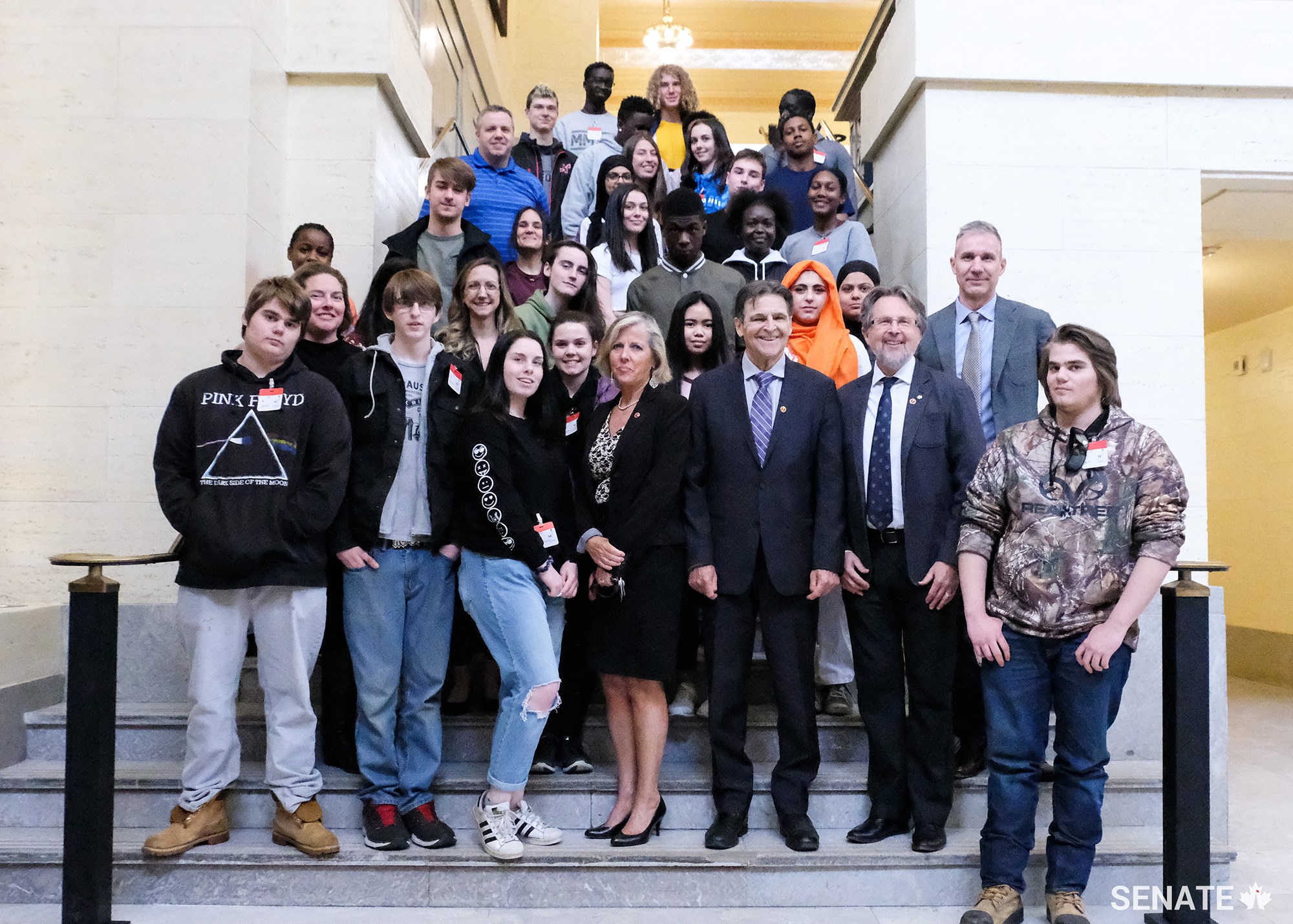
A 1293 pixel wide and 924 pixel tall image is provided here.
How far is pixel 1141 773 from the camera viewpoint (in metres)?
3.69

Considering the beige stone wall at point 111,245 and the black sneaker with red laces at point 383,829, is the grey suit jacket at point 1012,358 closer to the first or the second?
the black sneaker with red laces at point 383,829

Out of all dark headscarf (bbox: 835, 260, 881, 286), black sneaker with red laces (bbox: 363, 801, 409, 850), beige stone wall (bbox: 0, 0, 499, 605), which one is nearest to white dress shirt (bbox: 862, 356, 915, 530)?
dark headscarf (bbox: 835, 260, 881, 286)

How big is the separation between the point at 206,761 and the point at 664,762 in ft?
5.20

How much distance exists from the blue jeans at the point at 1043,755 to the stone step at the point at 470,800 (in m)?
0.45

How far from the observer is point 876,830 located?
3318 mm

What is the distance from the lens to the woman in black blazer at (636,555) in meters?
3.25

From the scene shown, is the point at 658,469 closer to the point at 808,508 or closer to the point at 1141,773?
the point at 808,508

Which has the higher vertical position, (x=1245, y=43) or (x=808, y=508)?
(x=1245, y=43)

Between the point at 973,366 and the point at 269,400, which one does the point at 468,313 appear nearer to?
the point at 269,400

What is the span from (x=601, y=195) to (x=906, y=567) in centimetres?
295

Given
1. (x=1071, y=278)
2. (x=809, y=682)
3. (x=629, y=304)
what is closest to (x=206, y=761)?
(x=809, y=682)

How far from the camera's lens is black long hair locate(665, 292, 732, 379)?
151 inches

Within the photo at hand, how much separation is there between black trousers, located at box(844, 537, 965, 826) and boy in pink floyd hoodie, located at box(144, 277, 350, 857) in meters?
1.79

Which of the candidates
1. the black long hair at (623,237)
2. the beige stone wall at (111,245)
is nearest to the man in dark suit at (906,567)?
the black long hair at (623,237)
